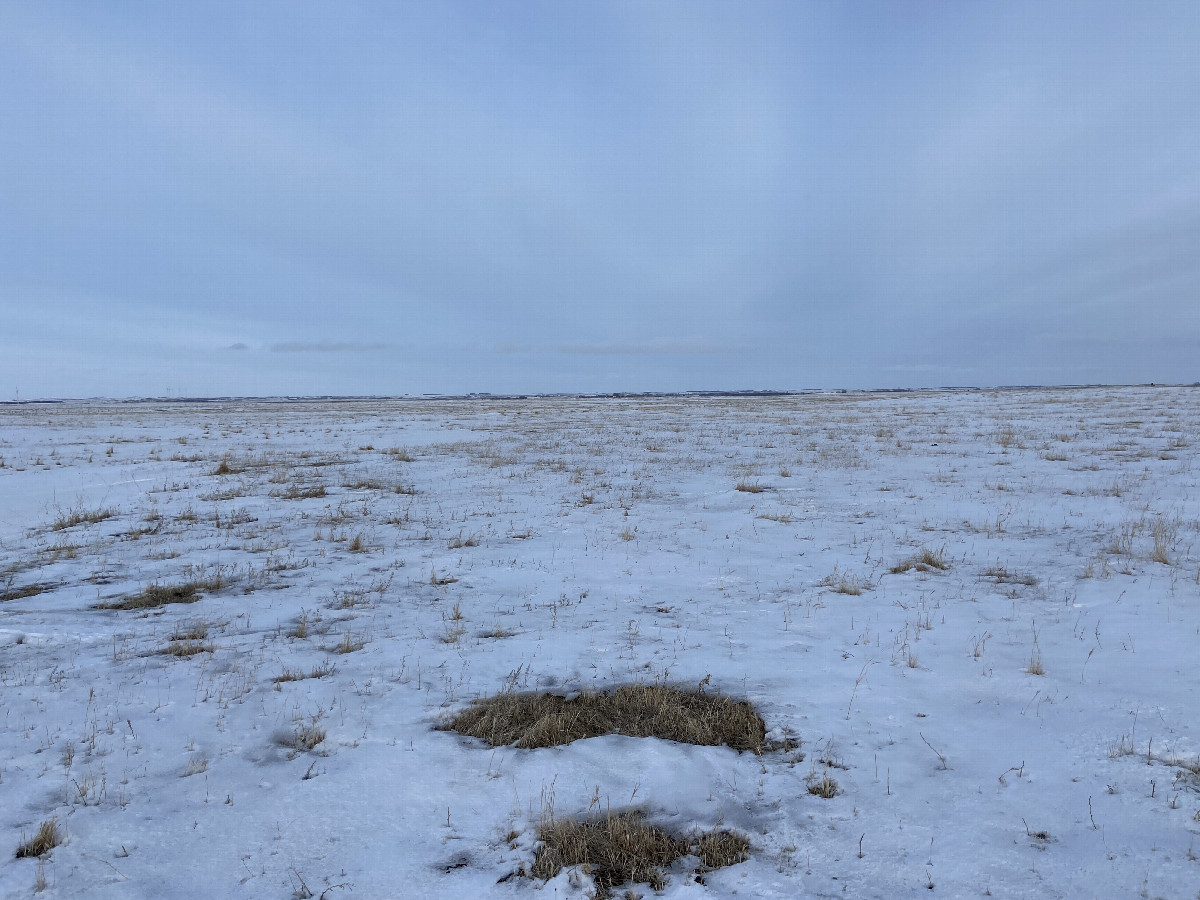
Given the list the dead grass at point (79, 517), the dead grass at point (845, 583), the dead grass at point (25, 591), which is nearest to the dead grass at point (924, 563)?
the dead grass at point (845, 583)

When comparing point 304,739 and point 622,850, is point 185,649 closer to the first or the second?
point 304,739

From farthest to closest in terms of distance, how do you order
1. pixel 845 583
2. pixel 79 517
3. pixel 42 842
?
pixel 79 517 < pixel 845 583 < pixel 42 842

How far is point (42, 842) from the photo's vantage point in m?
3.37

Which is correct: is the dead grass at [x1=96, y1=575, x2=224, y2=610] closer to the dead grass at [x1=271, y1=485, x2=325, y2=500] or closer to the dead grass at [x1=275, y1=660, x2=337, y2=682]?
the dead grass at [x1=275, y1=660, x2=337, y2=682]

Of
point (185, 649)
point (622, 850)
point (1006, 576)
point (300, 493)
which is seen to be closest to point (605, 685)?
point (622, 850)

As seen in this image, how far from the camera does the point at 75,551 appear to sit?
32.4 ft

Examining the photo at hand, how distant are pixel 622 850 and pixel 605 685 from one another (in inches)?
82.1

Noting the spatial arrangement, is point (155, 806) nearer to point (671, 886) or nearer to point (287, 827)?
point (287, 827)

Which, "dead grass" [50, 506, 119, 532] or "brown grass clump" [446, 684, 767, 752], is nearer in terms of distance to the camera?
"brown grass clump" [446, 684, 767, 752]

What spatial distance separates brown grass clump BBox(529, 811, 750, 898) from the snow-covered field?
11 centimetres

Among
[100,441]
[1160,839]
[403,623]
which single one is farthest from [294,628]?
[100,441]

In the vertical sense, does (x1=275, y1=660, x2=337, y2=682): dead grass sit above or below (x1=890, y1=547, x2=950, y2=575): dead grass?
below

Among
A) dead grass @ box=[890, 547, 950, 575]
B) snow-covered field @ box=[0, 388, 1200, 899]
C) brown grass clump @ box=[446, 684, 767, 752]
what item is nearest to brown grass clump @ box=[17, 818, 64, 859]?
snow-covered field @ box=[0, 388, 1200, 899]

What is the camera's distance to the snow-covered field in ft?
11.0
